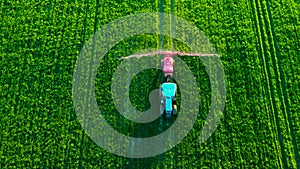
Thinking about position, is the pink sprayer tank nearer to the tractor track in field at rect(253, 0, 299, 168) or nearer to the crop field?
the crop field

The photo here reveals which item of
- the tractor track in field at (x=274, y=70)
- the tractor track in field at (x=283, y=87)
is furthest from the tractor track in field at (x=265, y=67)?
the tractor track in field at (x=283, y=87)

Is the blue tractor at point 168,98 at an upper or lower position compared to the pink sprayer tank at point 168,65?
lower

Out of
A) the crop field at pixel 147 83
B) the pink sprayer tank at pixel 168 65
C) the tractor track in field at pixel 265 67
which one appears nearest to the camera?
the crop field at pixel 147 83

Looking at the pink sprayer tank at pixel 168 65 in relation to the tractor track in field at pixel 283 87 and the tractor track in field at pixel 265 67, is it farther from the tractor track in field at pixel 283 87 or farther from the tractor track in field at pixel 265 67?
the tractor track in field at pixel 283 87

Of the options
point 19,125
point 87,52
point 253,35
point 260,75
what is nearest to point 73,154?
point 19,125

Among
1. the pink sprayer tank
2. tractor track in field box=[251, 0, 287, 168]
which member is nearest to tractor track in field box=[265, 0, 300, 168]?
tractor track in field box=[251, 0, 287, 168]

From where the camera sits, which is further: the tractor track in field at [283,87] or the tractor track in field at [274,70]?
the tractor track in field at [274,70]

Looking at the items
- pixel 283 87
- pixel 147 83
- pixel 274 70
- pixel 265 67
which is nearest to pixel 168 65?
pixel 147 83

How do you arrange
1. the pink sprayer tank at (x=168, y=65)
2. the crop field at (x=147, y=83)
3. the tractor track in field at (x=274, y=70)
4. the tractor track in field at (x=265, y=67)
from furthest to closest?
1. the pink sprayer tank at (x=168, y=65)
2. the tractor track in field at (x=274, y=70)
3. the tractor track in field at (x=265, y=67)
4. the crop field at (x=147, y=83)
